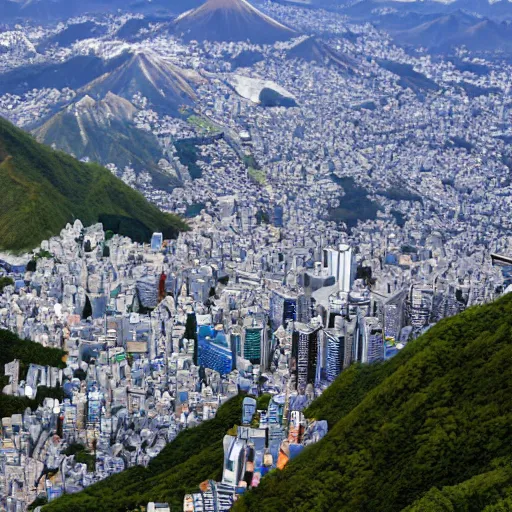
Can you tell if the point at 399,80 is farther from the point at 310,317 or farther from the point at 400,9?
the point at 310,317

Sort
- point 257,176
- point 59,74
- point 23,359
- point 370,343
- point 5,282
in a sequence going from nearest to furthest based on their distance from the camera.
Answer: point 370,343 < point 23,359 < point 5,282 < point 257,176 < point 59,74

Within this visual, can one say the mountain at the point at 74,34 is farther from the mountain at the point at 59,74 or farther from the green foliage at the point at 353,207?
the green foliage at the point at 353,207

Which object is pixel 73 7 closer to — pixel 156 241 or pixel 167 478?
pixel 156 241

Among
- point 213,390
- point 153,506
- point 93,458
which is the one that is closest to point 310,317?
point 213,390

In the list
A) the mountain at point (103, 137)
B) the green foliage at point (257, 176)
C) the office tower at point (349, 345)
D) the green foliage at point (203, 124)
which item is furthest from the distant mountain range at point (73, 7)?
the office tower at point (349, 345)

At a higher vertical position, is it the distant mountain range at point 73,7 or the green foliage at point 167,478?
the green foliage at point 167,478

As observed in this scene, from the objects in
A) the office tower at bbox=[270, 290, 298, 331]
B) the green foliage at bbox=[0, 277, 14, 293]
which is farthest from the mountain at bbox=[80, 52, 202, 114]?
the office tower at bbox=[270, 290, 298, 331]

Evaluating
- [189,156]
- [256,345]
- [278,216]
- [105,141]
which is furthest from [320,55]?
[256,345]
